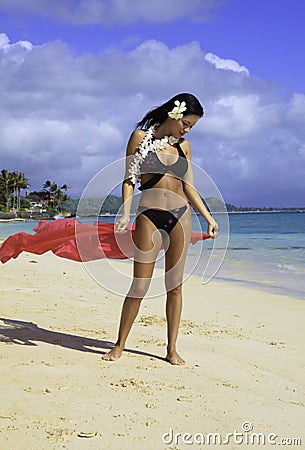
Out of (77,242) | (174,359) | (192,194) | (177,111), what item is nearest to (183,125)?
(177,111)

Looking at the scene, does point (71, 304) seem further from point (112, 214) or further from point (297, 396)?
point (297, 396)

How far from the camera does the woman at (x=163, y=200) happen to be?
4.34m

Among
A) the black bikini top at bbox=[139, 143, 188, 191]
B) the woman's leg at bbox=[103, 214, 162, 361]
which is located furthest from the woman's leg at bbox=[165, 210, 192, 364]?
the black bikini top at bbox=[139, 143, 188, 191]

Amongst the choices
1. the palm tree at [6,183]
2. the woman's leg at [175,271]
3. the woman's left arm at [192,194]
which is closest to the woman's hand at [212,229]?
the woman's left arm at [192,194]

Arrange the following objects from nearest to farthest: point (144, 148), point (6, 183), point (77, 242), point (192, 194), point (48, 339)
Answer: point (144, 148) → point (192, 194) → point (77, 242) → point (48, 339) → point (6, 183)

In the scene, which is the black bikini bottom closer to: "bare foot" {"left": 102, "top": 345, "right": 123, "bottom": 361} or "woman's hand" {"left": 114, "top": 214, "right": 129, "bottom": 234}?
"woman's hand" {"left": 114, "top": 214, "right": 129, "bottom": 234}

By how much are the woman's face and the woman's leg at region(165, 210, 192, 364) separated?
60 centimetres

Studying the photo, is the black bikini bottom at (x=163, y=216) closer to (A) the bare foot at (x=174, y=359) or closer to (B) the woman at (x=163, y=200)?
(B) the woman at (x=163, y=200)

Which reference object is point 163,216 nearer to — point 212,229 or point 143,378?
point 212,229

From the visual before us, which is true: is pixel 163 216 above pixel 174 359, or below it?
above

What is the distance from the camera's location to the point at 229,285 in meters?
10.6

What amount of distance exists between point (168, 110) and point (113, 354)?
192 cm

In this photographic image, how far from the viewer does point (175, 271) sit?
4441 mm

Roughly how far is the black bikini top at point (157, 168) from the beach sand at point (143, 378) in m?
1.38
